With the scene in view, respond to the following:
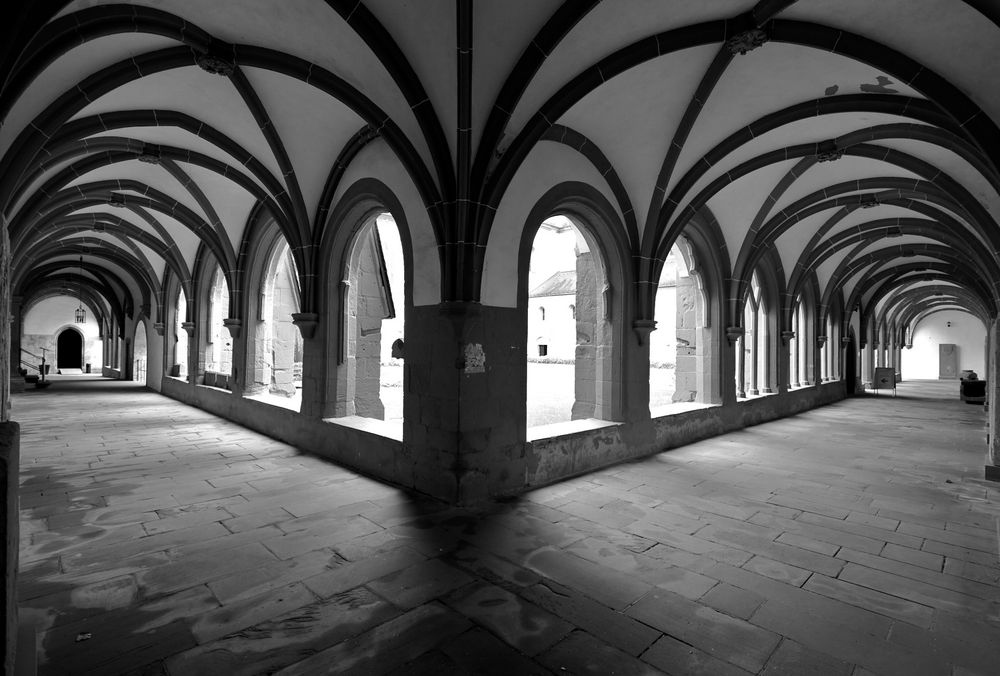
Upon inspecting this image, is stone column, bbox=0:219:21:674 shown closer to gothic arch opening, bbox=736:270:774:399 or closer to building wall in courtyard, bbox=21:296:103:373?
gothic arch opening, bbox=736:270:774:399

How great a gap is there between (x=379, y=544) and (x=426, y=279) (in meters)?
2.15

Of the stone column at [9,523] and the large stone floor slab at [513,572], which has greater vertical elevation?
the stone column at [9,523]

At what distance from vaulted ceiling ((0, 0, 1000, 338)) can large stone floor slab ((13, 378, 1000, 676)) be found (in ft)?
6.44

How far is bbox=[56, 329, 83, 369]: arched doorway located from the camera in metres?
25.1

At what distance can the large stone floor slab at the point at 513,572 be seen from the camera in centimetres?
209

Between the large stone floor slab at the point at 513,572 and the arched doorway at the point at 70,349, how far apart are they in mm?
25603

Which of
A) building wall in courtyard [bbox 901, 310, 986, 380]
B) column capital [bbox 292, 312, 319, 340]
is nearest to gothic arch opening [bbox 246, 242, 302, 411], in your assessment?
column capital [bbox 292, 312, 319, 340]

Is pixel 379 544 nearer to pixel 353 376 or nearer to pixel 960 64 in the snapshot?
pixel 353 376

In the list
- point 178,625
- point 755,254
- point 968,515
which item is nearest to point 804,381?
point 755,254

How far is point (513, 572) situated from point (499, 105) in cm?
325

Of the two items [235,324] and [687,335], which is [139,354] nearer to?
[235,324]

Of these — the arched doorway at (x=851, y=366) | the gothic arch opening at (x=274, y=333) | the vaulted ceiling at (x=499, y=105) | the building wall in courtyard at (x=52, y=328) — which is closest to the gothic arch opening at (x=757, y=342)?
the vaulted ceiling at (x=499, y=105)

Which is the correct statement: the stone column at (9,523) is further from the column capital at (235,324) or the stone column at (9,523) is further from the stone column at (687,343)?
the stone column at (687,343)

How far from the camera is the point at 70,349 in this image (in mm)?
25438
